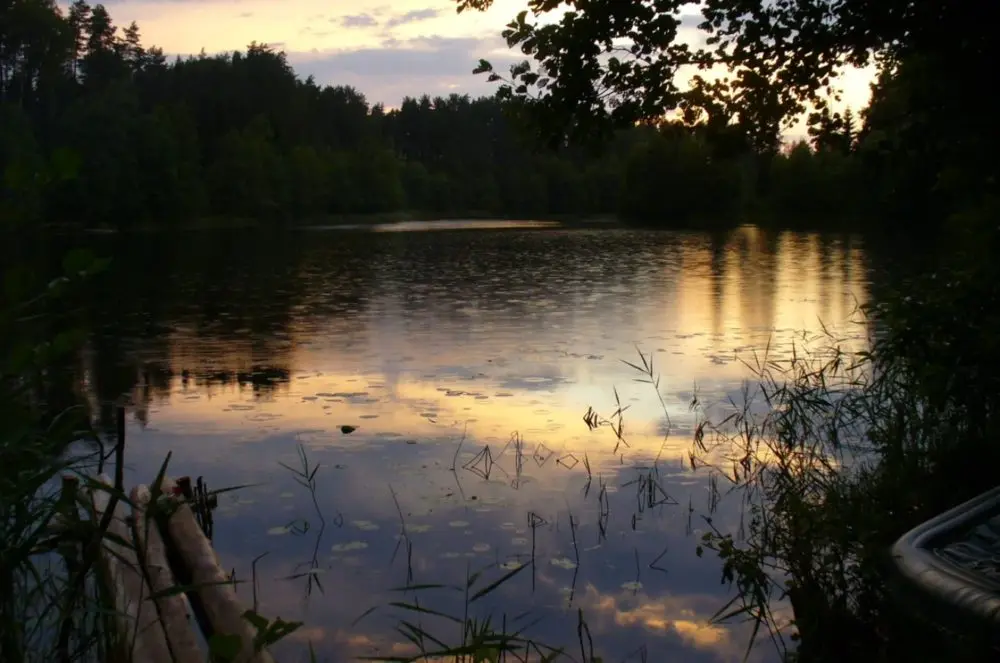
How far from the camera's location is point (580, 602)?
18.7 ft

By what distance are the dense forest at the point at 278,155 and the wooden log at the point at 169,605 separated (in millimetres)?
25957

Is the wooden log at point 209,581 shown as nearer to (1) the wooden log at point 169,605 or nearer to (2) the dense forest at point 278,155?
(1) the wooden log at point 169,605

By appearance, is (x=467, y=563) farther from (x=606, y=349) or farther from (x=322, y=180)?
(x=322, y=180)

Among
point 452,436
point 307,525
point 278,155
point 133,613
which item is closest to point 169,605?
point 133,613

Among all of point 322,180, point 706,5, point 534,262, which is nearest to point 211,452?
point 706,5

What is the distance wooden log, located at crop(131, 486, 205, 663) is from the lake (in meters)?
0.57

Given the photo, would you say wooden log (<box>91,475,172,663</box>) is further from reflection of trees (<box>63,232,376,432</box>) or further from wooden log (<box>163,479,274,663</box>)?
reflection of trees (<box>63,232,376,432</box>)

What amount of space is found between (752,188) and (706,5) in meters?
79.8

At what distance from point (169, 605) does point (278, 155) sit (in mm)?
86420

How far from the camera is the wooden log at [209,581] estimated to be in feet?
15.3

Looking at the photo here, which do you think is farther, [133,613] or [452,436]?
[452,436]

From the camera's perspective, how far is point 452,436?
30.1 feet

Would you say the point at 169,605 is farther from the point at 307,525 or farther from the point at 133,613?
the point at 307,525

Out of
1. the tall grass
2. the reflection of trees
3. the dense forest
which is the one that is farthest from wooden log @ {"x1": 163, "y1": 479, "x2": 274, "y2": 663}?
the dense forest
